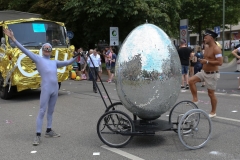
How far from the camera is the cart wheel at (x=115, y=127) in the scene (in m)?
5.50

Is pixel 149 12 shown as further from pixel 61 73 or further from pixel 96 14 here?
pixel 61 73

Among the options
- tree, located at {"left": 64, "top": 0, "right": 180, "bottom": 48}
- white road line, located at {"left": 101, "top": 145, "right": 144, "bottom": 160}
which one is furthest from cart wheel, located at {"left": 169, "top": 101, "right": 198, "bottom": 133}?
tree, located at {"left": 64, "top": 0, "right": 180, "bottom": 48}

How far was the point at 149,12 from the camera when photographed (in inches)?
811

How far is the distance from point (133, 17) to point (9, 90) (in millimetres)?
12276

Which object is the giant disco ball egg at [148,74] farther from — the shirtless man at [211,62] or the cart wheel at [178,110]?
the shirtless man at [211,62]

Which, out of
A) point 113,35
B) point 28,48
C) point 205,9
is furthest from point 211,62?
point 205,9

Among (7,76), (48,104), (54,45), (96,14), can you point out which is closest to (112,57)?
(96,14)

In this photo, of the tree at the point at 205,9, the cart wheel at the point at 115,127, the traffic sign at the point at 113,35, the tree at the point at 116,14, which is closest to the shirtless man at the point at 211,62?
the cart wheel at the point at 115,127

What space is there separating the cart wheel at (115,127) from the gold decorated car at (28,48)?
5279mm

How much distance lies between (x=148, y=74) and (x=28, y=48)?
6.29 meters

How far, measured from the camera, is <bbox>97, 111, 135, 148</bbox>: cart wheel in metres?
5.50

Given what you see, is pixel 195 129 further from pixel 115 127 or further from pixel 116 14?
pixel 116 14

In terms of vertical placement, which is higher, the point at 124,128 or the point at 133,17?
the point at 133,17

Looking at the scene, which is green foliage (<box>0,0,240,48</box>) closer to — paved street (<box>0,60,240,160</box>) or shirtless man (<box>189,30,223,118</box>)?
paved street (<box>0,60,240,160</box>)
